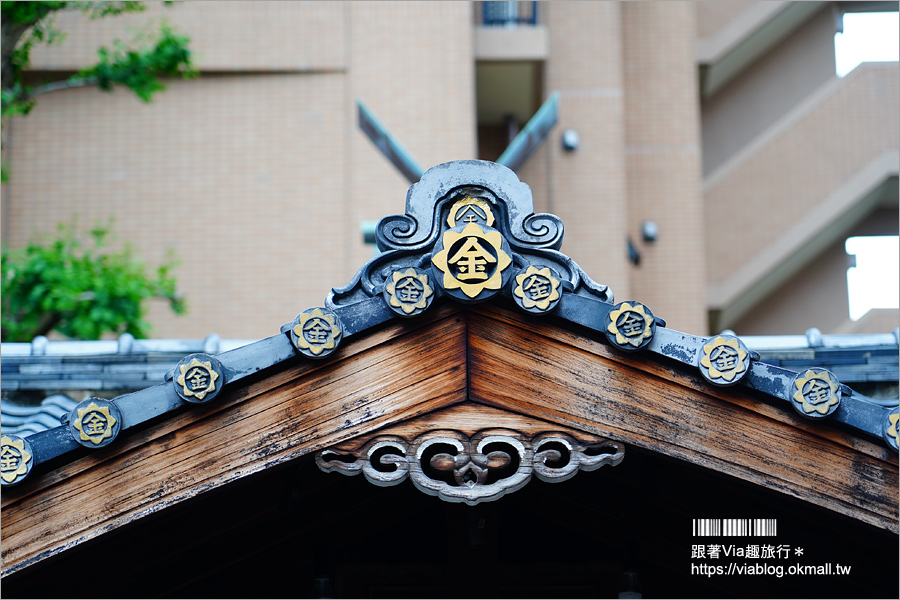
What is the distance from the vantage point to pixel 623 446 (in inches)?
130

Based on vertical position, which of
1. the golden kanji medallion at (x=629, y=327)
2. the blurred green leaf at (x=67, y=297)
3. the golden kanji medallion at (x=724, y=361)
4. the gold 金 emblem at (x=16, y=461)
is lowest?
the gold 金 emblem at (x=16, y=461)

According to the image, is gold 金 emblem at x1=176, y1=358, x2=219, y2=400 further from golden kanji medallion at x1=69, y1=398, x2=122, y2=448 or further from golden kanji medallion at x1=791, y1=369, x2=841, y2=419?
golden kanji medallion at x1=791, y1=369, x2=841, y2=419

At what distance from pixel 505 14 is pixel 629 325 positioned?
10.3 meters

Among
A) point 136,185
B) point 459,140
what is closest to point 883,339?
point 459,140

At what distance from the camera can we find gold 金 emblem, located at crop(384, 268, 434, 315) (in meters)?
3.25

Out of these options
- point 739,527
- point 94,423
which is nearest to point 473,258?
point 94,423

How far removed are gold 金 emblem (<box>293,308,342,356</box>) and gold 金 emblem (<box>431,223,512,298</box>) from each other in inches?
14.7

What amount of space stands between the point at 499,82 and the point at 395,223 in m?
10.0

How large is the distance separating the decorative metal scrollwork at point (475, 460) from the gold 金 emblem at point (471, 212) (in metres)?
0.66

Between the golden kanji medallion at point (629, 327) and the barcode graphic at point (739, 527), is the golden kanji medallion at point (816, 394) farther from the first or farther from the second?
the barcode graphic at point (739, 527)

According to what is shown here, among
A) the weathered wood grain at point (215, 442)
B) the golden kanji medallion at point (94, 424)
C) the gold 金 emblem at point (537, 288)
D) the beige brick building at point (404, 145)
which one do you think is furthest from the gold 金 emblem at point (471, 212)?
the beige brick building at point (404, 145)

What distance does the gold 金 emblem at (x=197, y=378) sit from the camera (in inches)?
128

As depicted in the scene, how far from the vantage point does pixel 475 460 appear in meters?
3.29

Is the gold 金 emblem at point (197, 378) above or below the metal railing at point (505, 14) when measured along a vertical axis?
below
